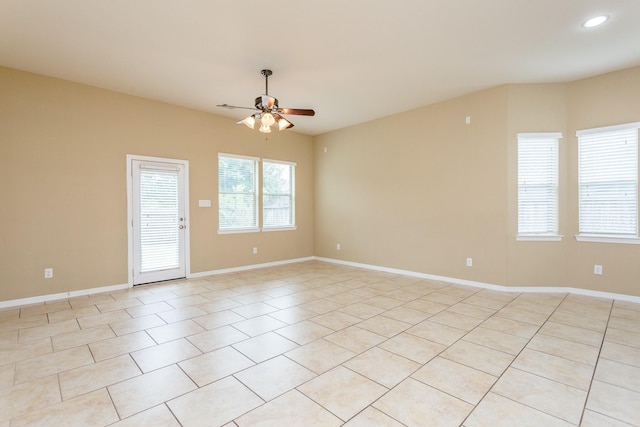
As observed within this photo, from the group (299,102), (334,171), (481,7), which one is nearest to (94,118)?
(299,102)

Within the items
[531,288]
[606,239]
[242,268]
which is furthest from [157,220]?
→ [606,239]

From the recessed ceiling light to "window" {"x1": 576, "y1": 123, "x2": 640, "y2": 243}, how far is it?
1.73 metres

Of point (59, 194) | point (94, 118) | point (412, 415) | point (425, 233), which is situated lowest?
point (412, 415)

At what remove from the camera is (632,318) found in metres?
3.37

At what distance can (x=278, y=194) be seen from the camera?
22.3ft

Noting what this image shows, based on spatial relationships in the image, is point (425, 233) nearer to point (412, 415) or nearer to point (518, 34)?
point (518, 34)

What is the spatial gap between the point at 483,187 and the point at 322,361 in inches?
147

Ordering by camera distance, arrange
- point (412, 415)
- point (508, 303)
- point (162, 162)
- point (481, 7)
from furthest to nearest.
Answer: point (162, 162)
point (508, 303)
point (481, 7)
point (412, 415)

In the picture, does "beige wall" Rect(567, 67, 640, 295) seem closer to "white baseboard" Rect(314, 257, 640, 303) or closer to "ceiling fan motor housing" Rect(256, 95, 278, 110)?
"white baseboard" Rect(314, 257, 640, 303)

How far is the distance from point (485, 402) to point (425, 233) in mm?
3614

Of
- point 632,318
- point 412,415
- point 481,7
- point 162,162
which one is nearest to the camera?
point 412,415

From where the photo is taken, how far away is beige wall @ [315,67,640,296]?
4160mm

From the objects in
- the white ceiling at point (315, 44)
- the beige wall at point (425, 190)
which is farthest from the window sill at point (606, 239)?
the white ceiling at point (315, 44)

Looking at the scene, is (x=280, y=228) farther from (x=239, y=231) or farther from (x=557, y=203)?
(x=557, y=203)
